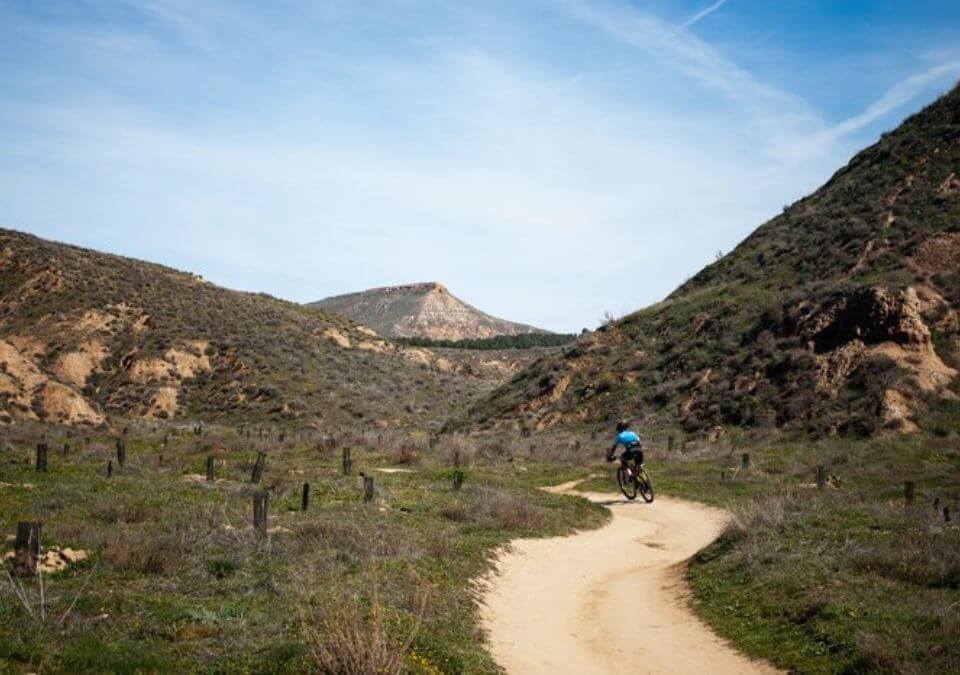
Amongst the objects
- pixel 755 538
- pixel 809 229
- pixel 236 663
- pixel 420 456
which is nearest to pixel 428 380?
pixel 809 229

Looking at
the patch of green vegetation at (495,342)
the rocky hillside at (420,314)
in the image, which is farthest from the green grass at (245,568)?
the rocky hillside at (420,314)

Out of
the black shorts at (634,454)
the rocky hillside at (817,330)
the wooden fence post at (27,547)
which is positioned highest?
the rocky hillside at (817,330)

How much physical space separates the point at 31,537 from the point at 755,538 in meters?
11.1

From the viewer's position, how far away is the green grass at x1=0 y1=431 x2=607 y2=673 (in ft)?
23.0

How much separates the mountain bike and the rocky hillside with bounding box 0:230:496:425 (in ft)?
128

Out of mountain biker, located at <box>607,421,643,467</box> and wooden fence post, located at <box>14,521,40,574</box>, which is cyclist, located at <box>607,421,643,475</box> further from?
wooden fence post, located at <box>14,521,40,574</box>

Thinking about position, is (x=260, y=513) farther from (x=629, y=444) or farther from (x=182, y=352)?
(x=182, y=352)

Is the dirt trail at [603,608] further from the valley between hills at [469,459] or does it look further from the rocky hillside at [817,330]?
the rocky hillside at [817,330]

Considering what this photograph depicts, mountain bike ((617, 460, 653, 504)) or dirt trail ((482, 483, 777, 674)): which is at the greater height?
mountain bike ((617, 460, 653, 504))

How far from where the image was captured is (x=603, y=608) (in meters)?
10.7

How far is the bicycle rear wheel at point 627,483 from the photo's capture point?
66.4ft

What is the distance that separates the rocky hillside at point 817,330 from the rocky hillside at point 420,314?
76.9 meters

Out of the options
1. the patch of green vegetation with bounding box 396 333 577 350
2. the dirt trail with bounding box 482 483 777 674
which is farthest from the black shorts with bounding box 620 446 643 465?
the patch of green vegetation with bounding box 396 333 577 350

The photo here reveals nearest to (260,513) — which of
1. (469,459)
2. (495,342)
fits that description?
(469,459)
